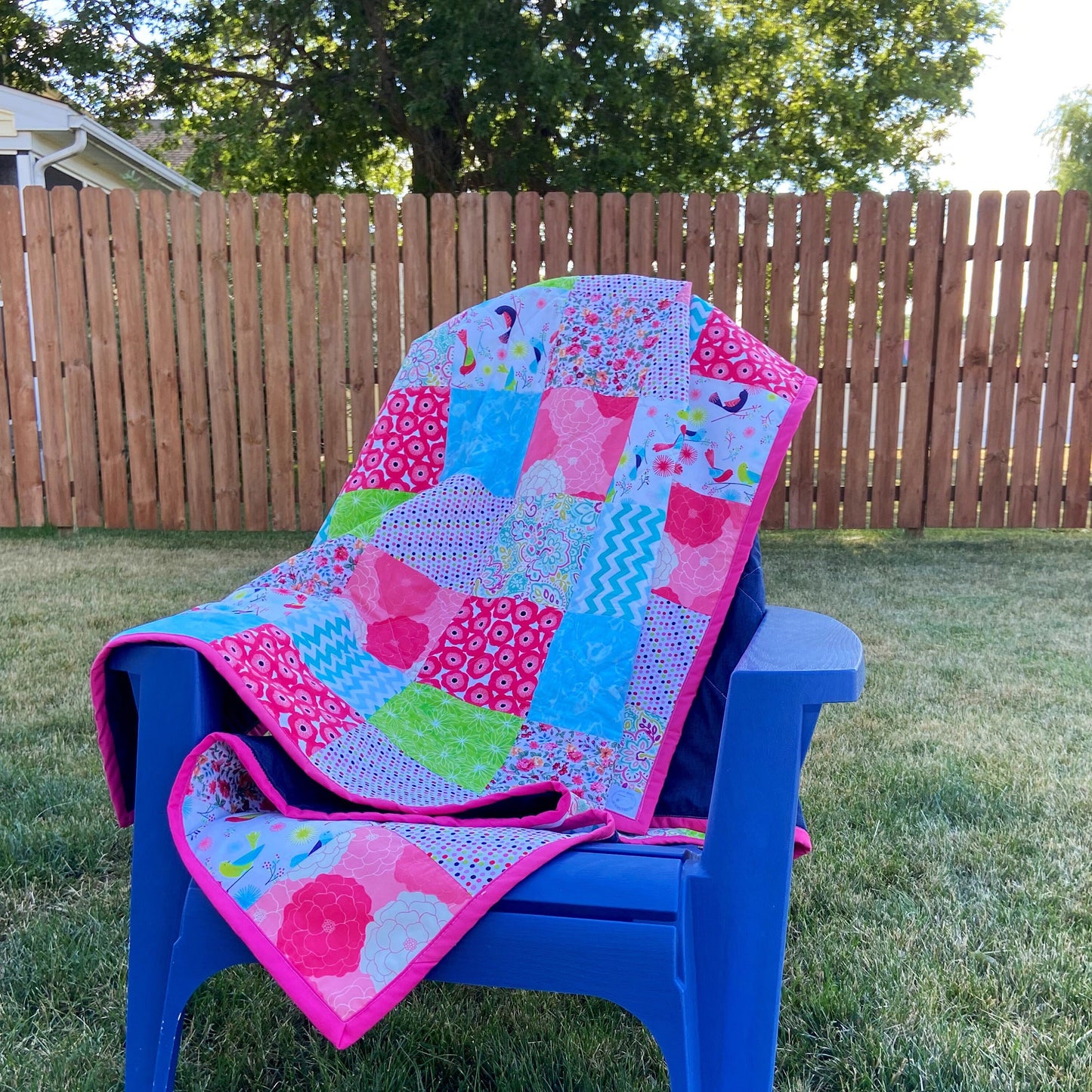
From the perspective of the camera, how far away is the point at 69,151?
8.09 m

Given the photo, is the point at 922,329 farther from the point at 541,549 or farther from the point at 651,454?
the point at 541,549

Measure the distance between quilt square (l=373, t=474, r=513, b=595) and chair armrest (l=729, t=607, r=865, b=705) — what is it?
2.38ft

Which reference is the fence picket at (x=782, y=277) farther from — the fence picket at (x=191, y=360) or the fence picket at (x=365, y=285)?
the fence picket at (x=191, y=360)

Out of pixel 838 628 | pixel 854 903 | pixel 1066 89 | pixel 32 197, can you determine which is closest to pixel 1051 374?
pixel 854 903

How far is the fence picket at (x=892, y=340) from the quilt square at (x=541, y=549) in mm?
3754

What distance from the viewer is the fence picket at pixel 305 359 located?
506 centimetres

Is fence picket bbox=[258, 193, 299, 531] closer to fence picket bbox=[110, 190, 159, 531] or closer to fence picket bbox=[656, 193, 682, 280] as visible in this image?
fence picket bbox=[110, 190, 159, 531]

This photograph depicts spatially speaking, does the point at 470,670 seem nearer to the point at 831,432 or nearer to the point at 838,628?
the point at 838,628

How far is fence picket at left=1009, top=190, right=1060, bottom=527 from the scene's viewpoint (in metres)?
4.99

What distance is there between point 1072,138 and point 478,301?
21708mm

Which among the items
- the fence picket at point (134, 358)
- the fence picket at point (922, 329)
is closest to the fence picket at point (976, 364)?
the fence picket at point (922, 329)

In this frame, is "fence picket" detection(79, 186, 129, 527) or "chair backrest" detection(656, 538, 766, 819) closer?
"chair backrest" detection(656, 538, 766, 819)

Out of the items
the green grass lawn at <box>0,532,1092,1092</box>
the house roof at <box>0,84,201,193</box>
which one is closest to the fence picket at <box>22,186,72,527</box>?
the green grass lawn at <box>0,532,1092,1092</box>

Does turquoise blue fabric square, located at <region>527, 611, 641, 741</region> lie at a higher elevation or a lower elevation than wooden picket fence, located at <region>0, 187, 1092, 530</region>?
lower
